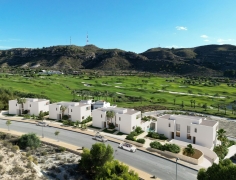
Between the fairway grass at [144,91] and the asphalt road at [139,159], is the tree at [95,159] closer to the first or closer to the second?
the asphalt road at [139,159]

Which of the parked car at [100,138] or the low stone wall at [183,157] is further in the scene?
the parked car at [100,138]

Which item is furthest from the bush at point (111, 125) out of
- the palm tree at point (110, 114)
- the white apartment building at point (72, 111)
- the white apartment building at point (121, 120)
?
the white apartment building at point (72, 111)

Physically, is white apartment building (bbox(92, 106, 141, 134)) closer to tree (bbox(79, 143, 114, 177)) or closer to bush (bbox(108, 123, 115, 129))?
bush (bbox(108, 123, 115, 129))

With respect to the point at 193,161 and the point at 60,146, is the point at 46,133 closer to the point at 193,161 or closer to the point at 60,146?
the point at 60,146

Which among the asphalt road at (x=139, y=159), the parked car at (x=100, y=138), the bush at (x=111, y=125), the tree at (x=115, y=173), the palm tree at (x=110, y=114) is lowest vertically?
the asphalt road at (x=139, y=159)

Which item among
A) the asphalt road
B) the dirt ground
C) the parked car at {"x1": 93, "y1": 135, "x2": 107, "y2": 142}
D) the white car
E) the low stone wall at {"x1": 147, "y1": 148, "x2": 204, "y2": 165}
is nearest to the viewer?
the dirt ground

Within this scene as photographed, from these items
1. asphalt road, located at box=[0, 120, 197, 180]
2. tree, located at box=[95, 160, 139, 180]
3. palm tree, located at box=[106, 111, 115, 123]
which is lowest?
asphalt road, located at box=[0, 120, 197, 180]

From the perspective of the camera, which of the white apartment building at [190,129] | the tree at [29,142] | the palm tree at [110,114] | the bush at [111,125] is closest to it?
the tree at [29,142]

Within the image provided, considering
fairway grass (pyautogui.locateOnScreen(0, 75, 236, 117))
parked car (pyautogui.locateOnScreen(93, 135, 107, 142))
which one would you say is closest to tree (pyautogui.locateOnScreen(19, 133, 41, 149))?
parked car (pyautogui.locateOnScreen(93, 135, 107, 142))
